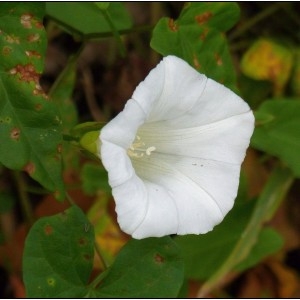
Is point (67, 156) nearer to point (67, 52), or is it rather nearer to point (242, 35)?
point (67, 52)

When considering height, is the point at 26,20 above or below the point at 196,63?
above

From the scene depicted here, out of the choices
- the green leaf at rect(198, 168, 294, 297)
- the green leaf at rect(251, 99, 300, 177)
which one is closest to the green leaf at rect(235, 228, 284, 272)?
the green leaf at rect(198, 168, 294, 297)

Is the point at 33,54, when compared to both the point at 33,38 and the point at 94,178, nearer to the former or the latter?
the point at 33,38

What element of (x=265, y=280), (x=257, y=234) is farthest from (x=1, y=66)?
(x=265, y=280)

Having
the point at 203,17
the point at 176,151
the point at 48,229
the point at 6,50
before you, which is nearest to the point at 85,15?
the point at 203,17

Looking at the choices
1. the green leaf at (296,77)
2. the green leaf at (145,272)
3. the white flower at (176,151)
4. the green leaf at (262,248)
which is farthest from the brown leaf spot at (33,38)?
the green leaf at (296,77)

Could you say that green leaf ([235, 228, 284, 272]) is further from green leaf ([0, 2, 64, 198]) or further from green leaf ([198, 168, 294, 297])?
green leaf ([0, 2, 64, 198])
